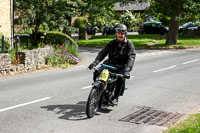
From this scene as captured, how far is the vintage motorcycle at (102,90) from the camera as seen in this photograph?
7.40 metres

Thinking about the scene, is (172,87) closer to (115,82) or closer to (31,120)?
(115,82)

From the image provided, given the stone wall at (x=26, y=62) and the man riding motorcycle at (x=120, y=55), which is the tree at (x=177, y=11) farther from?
the man riding motorcycle at (x=120, y=55)

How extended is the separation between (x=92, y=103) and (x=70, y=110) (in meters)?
0.91

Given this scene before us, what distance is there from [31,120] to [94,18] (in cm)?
2058

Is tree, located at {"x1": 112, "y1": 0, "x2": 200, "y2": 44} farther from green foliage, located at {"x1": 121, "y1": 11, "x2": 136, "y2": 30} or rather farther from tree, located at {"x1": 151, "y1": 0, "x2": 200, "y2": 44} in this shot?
green foliage, located at {"x1": 121, "y1": 11, "x2": 136, "y2": 30}

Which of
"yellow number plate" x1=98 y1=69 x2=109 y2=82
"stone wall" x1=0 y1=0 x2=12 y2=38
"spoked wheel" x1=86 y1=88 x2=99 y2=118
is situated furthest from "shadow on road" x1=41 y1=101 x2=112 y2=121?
"stone wall" x1=0 y1=0 x2=12 y2=38

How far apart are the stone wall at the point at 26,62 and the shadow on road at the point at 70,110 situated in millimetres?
5688

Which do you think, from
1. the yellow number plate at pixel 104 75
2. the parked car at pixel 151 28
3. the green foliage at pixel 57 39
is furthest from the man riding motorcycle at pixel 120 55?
the parked car at pixel 151 28

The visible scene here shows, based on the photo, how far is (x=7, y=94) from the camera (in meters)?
9.82

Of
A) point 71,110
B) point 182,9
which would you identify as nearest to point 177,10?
point 182,9

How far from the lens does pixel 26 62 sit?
1473cm

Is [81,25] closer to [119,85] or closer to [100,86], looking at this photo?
[119,85]

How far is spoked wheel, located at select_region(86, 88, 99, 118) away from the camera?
7.29m

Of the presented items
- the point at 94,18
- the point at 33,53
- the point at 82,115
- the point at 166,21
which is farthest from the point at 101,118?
the point at 166,21
